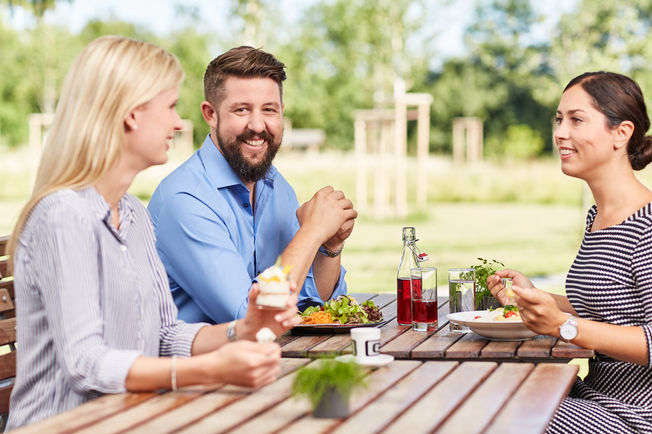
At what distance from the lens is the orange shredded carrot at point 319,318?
280 cm

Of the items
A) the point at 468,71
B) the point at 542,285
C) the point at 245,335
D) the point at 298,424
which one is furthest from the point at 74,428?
the point at 468,71

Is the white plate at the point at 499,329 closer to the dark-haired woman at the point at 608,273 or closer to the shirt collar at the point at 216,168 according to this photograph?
the dark-haired woman at the point at 608,273

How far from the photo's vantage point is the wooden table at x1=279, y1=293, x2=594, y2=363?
2434 mm

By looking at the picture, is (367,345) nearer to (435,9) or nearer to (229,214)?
(229,214)

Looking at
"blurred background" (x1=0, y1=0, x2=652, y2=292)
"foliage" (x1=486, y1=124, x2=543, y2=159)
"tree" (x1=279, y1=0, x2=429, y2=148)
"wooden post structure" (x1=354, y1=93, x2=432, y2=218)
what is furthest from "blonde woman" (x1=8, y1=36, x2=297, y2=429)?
"foliage" (x1=486, y1=124, x2=543, y2=159)

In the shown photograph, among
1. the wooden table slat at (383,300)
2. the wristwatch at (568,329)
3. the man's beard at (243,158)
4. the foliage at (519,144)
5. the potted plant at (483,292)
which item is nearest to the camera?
the wristwatch at (568,329)

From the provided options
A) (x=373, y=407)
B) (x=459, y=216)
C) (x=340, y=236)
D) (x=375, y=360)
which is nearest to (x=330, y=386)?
(x=373, y=407)

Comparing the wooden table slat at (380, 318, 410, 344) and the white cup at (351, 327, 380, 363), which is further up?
the white cup at (351, 327, 380, 363)

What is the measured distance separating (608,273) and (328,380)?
129 centimetres

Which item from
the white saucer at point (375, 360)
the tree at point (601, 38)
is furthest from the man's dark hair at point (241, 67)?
the tree at point (601, 38)

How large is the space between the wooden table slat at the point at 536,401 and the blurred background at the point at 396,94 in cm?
215

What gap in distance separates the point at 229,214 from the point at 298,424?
1.44 meters

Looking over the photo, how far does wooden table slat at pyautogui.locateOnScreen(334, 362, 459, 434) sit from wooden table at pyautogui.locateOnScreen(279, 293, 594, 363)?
25 cm

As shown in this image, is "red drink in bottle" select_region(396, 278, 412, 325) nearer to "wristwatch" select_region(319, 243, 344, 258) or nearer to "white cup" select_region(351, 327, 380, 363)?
"wristwatch" select_region(319, 243, 344, 258)
